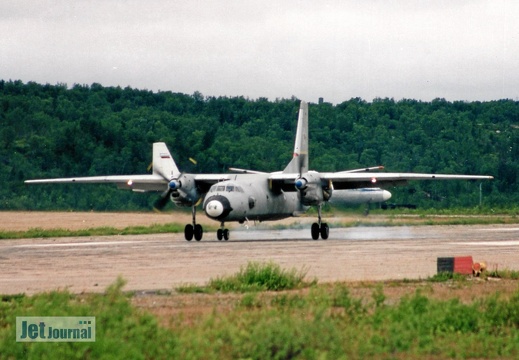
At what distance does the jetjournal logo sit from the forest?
2214 inches

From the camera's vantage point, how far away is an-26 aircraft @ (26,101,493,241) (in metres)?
41.2

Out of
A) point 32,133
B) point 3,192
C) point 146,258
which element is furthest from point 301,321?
point 32,133

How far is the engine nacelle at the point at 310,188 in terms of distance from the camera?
4241 centimetres

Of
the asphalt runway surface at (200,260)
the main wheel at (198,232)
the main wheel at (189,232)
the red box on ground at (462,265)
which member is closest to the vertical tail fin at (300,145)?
the main wheel at (198,232)

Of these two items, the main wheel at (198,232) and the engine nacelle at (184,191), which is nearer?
the main wheel at (198,232)

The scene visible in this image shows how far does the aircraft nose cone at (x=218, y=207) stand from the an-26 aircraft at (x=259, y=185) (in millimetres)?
237

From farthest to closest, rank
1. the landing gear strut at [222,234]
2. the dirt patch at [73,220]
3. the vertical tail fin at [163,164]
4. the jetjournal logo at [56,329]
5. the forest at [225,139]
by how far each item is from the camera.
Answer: the forest at [225,139] → the dirt patch at [73,220] → the vertical tail fin at [163,164] → the landing gear strut at [222,234] → the jetjournal logo at [56,329]

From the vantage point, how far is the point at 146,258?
28.5 metres

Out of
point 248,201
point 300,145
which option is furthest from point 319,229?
point 300,145

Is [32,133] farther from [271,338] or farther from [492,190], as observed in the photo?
[271,338]

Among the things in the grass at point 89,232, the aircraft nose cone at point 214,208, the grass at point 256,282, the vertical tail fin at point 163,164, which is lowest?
the grass at point 89,232

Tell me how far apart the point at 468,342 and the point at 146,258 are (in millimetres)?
17057

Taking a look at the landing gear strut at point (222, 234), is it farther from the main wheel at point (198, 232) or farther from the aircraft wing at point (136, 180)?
the aircraft wing at point (136, 180)

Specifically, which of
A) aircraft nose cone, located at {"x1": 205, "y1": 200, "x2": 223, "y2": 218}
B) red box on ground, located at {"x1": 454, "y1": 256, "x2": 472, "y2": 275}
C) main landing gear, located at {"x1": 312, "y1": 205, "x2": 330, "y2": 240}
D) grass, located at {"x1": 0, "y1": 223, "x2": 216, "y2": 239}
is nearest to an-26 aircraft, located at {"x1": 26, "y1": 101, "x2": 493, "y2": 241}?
main landing gear, located at {"x1": 312, "y1": 205, "x2": 330, "y2": 240}
